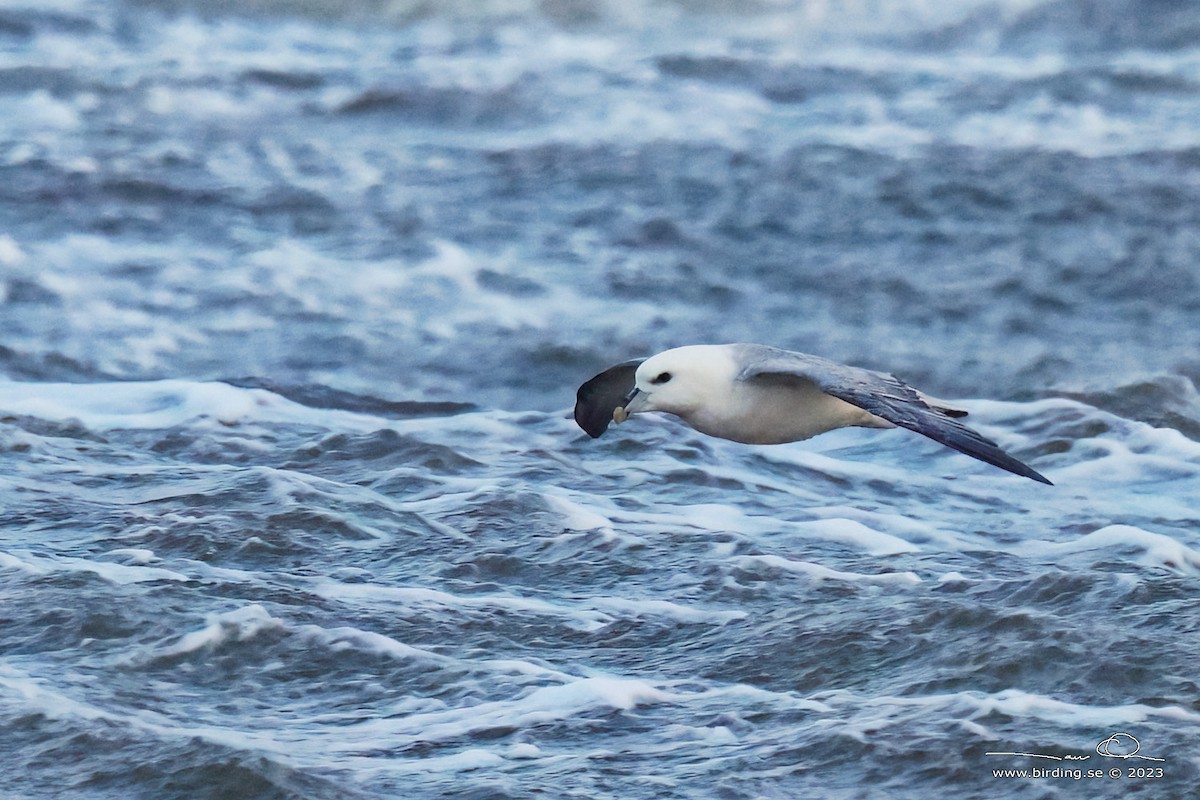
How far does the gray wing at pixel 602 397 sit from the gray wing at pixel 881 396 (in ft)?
1.46

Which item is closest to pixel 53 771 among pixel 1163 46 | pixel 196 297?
pixel 196 297

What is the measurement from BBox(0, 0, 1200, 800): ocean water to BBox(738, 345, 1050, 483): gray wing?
22.7 inches

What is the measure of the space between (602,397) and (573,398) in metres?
2.52

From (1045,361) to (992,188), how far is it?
335 cm
